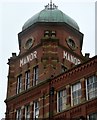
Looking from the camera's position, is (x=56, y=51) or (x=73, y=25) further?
(x=73, y=25)

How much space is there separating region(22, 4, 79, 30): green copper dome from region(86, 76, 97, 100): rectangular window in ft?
41.5

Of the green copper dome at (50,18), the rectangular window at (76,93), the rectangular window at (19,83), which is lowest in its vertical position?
the rectangular window at (76,93)

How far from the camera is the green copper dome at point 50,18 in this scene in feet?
168

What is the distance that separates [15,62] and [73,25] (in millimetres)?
8475

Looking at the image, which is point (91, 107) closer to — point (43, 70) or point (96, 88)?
point (96, 88)

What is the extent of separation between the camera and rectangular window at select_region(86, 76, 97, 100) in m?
39.8

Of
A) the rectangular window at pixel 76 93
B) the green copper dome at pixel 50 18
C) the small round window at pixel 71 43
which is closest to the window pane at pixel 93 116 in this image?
the rectangular window at pixel 76 93

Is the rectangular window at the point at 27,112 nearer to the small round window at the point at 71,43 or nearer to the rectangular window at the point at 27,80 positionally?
the rectangular window at the point at 27,80

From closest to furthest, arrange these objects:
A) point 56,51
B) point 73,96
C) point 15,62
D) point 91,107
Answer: point 91,107 < point 73,96 < point 56,51 < point 15,62

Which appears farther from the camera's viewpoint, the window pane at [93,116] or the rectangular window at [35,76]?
the rectangular window at [35,76]

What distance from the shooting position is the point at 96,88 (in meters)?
39.7

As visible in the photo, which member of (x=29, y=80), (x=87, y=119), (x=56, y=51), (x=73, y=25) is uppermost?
(x=73, y=25)

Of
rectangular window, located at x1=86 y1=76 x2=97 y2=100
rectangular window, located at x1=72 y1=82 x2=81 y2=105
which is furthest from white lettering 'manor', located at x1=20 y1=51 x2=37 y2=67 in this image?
rectangular window, located at x1=86 y1=76 x2=97 y2=100

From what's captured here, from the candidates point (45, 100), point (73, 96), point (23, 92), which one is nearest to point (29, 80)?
point (23, 92)
